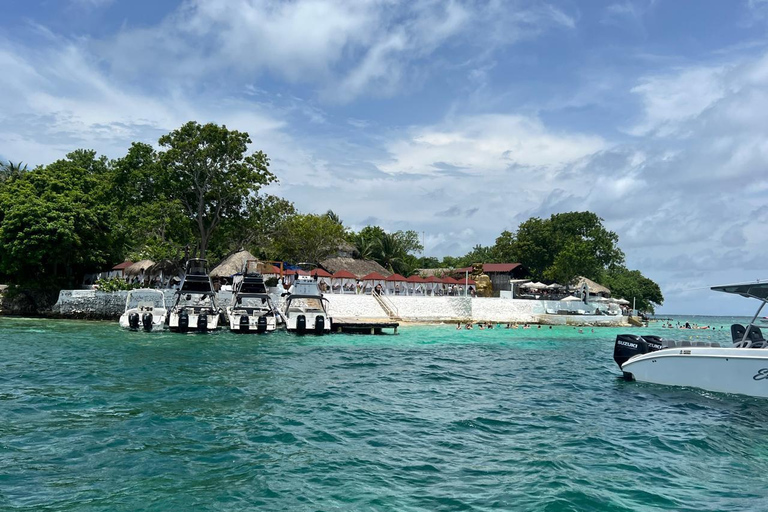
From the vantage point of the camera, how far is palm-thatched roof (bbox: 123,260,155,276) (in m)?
43.9

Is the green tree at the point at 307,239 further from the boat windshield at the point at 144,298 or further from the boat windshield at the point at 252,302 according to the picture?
the boat windshield at the point at 252,302

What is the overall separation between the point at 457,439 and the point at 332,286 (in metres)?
43.1

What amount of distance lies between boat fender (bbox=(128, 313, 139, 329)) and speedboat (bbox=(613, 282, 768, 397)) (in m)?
24.9

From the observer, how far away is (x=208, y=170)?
150ft

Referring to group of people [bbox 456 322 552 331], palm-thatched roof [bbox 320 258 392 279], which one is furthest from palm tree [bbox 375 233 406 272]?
group of people [bbox 456 322 552 331]

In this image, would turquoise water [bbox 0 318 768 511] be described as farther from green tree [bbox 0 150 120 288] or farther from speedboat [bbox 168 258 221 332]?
green tree [bbox 0 150 120 288]

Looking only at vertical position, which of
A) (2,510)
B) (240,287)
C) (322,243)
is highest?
(322,243)

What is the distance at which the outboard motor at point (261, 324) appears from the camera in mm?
29953

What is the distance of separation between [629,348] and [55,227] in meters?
39.1

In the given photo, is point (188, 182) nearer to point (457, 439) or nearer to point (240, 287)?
point (240, 287)

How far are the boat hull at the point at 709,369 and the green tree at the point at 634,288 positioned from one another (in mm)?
68175

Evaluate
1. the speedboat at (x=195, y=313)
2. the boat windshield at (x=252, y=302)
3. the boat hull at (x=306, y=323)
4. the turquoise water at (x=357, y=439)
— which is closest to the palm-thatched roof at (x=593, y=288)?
the boat windshield at (x=252, y=302)

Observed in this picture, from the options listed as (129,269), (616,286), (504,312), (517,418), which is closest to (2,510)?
(517,418)

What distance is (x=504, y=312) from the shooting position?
163 ft
